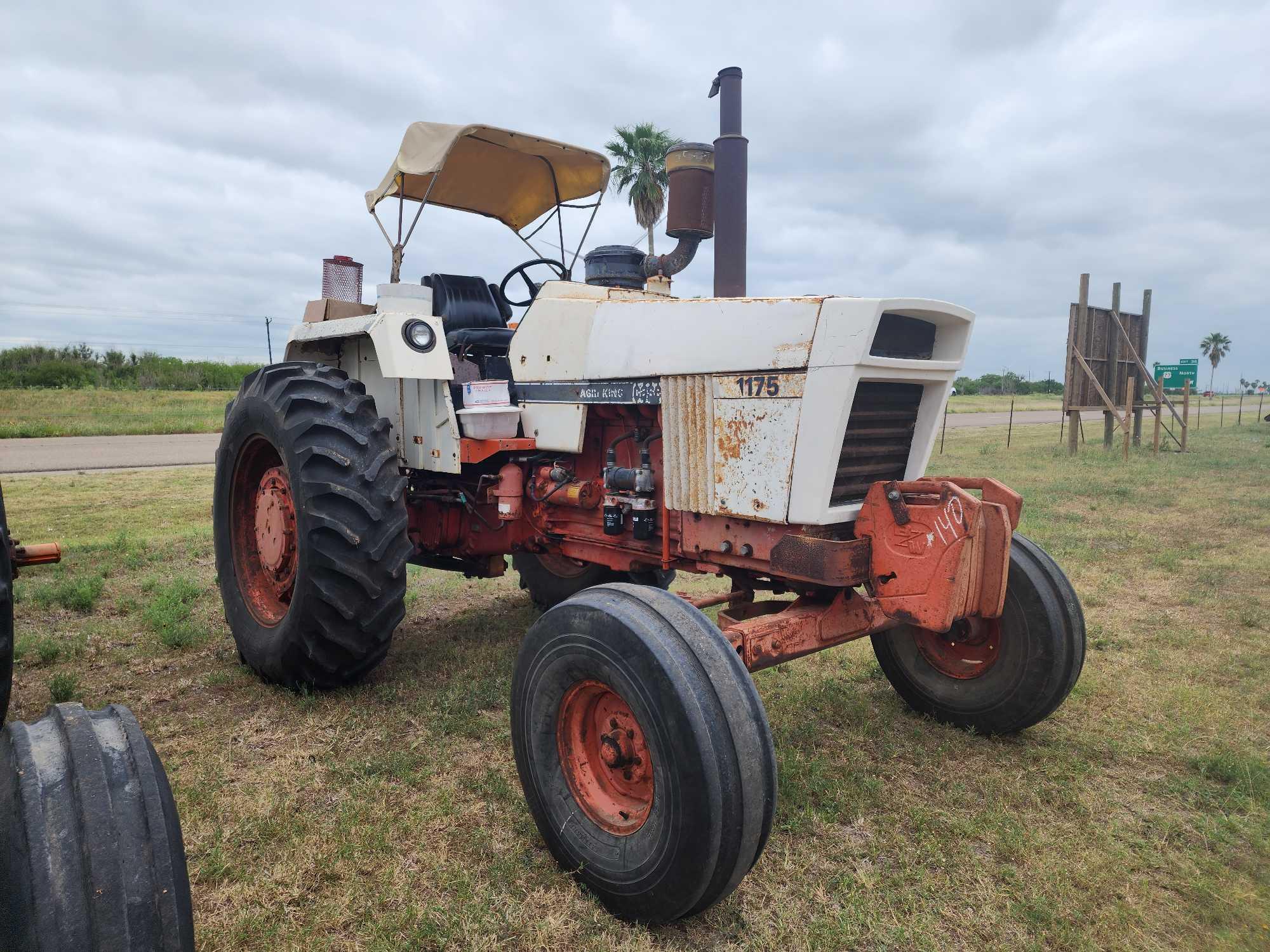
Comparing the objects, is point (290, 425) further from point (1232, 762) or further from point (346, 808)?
point (1232, 762)

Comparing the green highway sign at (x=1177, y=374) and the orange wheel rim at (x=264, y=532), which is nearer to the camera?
the orange wheel rim at (x=264, y=532)

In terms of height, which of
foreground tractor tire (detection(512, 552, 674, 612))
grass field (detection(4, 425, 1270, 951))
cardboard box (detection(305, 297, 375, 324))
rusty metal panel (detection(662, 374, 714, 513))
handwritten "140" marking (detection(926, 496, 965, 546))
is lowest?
grass field (detection(4, 425, 1270, 951))

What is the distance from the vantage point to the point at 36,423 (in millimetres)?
18953

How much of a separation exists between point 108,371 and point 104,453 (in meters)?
21.2

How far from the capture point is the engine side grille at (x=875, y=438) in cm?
290

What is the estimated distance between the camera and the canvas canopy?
169 inches

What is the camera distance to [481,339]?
14.2 ft

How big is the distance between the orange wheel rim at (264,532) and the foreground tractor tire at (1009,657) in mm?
2835

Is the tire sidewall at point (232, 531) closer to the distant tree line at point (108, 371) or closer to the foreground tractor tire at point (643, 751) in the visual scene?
the foreground tractor tire at point (643, 751)

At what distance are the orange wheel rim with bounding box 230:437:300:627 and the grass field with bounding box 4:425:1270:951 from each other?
0.42 metres

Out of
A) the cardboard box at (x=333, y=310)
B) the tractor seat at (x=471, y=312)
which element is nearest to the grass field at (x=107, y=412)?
the cardboard box at (x=333, y=310)

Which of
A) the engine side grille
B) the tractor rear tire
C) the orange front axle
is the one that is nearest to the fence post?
the engine side grille

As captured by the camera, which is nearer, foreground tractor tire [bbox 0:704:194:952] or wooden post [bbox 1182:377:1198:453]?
foreground tractor tire [bbox 0:704:194:952]

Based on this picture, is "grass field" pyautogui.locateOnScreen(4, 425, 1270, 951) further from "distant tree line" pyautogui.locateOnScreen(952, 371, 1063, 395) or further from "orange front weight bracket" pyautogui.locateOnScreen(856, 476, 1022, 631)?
"distant tree line" pyautogui.locateOnScreen(952, 371, 1063, 395)
